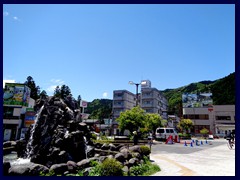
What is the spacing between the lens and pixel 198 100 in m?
78.3

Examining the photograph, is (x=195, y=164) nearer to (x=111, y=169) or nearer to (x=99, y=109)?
(x=111, y=169)

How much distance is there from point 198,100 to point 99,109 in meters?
→ 62.8

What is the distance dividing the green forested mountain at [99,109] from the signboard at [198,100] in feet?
144

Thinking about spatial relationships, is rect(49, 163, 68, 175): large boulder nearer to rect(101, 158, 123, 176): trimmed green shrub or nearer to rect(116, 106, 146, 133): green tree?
rect(101, 158, 123, 176): trimmed green shrub

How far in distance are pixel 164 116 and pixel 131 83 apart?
54.3 m

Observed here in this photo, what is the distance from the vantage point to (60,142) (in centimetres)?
1638

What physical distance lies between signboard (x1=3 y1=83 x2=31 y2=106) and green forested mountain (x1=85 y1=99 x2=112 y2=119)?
201ft

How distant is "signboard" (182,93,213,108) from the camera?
76375 millimetres

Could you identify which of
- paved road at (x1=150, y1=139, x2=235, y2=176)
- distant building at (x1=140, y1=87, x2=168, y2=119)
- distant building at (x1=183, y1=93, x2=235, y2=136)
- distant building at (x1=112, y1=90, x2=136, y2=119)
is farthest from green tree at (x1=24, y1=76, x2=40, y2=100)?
paved road at (x1=150, y1=139, x2=235, y2=176)

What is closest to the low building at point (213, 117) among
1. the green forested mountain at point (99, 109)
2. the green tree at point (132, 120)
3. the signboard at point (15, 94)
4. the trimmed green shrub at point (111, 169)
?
the green tree at point (132, 120)

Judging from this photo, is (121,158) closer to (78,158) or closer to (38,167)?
(38,167)

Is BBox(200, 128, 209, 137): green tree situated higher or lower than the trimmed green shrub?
lower

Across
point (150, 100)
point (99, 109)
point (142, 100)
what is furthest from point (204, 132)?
point (99, 109)

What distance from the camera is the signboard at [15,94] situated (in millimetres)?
49469
